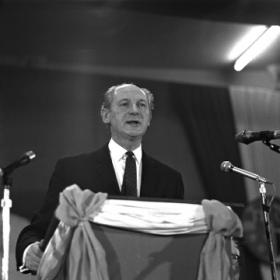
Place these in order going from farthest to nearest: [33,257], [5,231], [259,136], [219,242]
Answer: [259,136] < [5,231] < [33,257] < [219,242]

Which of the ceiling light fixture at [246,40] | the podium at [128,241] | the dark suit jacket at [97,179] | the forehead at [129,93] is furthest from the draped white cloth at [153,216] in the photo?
the ceiling light fixture at [246,40]

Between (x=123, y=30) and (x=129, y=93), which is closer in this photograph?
(x=129, y=93)

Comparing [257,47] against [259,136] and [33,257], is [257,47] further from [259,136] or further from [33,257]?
[33,257]

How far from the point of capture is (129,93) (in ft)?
8.19

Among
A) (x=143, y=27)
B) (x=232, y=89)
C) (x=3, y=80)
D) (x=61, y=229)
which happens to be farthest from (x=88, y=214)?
(x=232, y=89)

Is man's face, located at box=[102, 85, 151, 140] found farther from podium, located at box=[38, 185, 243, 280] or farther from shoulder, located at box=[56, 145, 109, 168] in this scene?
podium, located at box=[38, 185, 243, 280]

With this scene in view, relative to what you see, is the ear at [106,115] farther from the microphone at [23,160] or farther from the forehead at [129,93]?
the microphone at [23,160]

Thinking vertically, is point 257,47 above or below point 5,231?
above

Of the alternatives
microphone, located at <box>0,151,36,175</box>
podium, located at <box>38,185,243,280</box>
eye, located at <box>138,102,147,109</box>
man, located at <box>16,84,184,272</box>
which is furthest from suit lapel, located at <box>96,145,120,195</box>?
podium, located at <box>38,185,243,280</box>

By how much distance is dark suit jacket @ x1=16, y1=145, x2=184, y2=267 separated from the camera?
7.11 ft

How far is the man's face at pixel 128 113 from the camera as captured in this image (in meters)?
2.42

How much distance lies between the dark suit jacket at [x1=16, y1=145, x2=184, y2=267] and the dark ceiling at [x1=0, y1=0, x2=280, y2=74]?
180 centimetres

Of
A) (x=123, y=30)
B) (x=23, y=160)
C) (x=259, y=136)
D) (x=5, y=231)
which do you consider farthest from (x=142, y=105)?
(x=123, y=30)

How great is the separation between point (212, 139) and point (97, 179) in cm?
217
